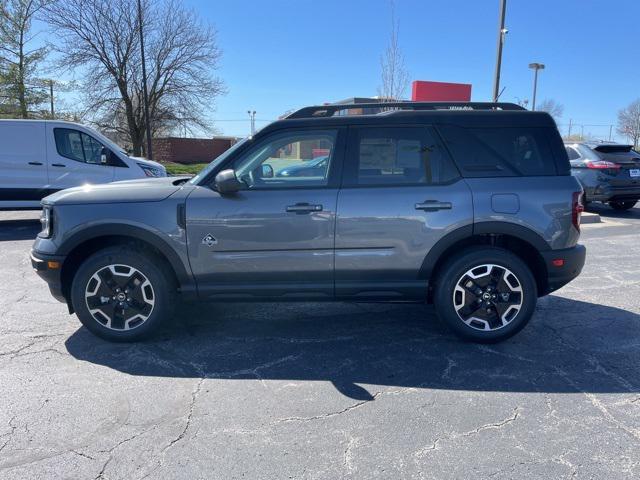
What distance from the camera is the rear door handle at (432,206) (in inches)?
152

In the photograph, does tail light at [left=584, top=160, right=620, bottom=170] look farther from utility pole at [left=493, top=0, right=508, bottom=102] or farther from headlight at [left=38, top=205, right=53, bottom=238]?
headlight at [left=38, top=205, right=53, bottom=238]

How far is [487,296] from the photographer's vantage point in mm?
3998

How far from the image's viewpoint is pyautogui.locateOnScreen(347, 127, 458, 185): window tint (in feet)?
12.9

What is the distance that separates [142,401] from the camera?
10.4ft

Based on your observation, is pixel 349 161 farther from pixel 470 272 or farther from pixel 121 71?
pixel 121 71

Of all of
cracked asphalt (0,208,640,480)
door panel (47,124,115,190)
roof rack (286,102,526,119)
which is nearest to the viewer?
cracked asphalt (0,208,640,480)

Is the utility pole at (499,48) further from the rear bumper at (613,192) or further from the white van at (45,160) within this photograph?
the white van at (45,160)

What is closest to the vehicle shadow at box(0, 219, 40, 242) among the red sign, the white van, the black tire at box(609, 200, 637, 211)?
the white van

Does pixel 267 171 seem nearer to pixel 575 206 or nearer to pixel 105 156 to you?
pixel 575 206

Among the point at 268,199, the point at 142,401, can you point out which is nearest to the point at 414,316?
the point at 268,199

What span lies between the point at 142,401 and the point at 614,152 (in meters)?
11.6

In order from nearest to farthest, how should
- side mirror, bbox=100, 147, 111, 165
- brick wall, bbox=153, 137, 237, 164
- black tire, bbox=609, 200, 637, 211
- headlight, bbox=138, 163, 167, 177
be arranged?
side mirror, bbox=100, 147, 111, 165, headlight, bbox=138, 163, 167, 177, black tire, bbox=609, 200, 637, 211, brick wall, bbox=153, 137, 237, 164

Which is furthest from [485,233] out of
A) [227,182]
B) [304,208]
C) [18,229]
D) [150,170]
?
[18,229]

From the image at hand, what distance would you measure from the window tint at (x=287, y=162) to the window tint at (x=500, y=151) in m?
1.00
